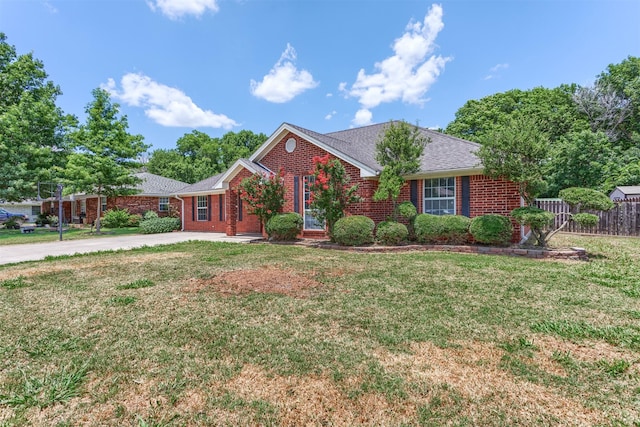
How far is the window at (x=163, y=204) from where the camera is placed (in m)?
25.6

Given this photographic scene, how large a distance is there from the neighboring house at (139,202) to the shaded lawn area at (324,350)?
756 inches

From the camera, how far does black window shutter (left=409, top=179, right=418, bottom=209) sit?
38.1 ft

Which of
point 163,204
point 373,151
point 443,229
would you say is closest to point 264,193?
point 373,151

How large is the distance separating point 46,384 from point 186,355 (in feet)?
3.71

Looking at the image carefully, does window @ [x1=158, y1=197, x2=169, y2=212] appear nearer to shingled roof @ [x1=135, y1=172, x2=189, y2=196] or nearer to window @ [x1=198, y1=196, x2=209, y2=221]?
shingled roof @ [x1=135, y1=172, x2=189, y2=196]

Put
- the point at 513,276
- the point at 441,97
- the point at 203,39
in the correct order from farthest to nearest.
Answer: the point at 441,97 → the point at 203,39 → the point at 513,276

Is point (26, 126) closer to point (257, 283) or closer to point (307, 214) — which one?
point (307, 214)

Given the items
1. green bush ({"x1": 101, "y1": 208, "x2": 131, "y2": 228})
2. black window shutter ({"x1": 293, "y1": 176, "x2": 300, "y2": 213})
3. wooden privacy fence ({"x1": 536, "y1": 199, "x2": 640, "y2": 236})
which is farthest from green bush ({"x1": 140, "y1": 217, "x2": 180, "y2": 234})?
wooden privacy fence ({"x1": 536, "y1": 199, "x2": 640, "y2": 236})

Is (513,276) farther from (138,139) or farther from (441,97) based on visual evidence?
(138,139)

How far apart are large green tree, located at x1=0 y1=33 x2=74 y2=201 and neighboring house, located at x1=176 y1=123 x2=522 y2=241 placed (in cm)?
1460

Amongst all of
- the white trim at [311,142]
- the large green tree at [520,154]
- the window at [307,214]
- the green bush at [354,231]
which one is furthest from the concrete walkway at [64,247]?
the large green tree at [520,154]

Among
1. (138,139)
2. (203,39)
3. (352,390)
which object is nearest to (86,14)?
(203,39)

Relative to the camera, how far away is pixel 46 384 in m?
2.64

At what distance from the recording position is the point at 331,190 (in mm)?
10977
